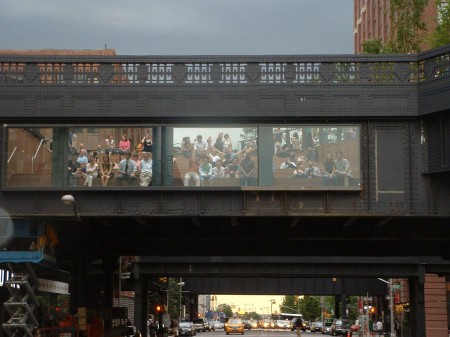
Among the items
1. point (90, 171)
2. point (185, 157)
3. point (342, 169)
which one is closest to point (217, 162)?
point (185, 157)

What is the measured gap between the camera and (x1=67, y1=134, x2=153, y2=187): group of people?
28.1 metres

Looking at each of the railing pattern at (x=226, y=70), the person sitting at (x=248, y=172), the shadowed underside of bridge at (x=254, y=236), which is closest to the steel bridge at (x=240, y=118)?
the railing pattern at (x=226, y=70)

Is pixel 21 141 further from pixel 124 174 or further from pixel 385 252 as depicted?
pixel 385 252

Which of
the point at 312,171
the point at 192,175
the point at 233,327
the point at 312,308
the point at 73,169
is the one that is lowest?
the point at 312,308

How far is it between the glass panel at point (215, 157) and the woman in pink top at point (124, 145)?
5.16ft

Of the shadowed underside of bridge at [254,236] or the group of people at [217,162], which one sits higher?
the group of people at [217,162]

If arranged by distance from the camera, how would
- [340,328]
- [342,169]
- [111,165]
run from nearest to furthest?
[342,169] < [111,165] < [340,328]

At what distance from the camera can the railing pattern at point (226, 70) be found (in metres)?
28.0

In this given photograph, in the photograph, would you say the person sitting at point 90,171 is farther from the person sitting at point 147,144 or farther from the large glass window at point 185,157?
the person sitting at point 147,144

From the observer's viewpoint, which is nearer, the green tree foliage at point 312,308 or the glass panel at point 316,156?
the glass panel at point 316,156

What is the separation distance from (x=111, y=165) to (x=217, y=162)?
3.59m

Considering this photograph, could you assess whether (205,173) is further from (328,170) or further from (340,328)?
(340,328)

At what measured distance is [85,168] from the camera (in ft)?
92.9

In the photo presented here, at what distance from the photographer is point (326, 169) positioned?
91.0ft
